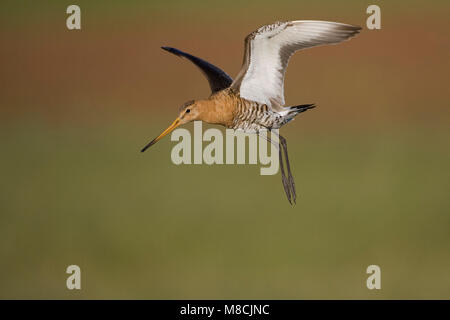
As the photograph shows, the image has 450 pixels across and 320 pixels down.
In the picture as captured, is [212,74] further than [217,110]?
Yes

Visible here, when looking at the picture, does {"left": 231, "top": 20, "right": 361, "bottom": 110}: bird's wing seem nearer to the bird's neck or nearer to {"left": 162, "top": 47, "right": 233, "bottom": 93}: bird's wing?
the bird's neck

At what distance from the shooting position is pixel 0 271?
850 centimetres

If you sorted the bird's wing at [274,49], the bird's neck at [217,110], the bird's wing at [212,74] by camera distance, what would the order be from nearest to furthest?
the bird's wing at [274,49] → the bird's neck at [217,110] → the bird's wing at [212,74]

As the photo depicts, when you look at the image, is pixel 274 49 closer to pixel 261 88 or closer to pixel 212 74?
pixel 261 88

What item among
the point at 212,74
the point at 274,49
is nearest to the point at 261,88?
the point at 274,49

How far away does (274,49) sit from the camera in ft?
16.8

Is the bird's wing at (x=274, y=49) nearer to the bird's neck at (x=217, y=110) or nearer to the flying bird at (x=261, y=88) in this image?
the flying bird at (x=261, y=88)

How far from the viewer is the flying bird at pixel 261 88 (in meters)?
5.01

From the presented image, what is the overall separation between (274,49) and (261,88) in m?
0.27

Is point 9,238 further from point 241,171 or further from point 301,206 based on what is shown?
point 301,206

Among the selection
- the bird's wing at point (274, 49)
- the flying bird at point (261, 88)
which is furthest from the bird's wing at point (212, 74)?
the bird's wing at point (274, 49)

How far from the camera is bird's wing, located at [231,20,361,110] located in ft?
16.3

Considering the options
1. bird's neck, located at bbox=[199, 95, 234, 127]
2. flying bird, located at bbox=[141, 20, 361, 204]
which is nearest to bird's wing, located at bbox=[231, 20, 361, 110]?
flying bird, located at bbox=[141, 20, 361, 204]

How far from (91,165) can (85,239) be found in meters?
1.02
